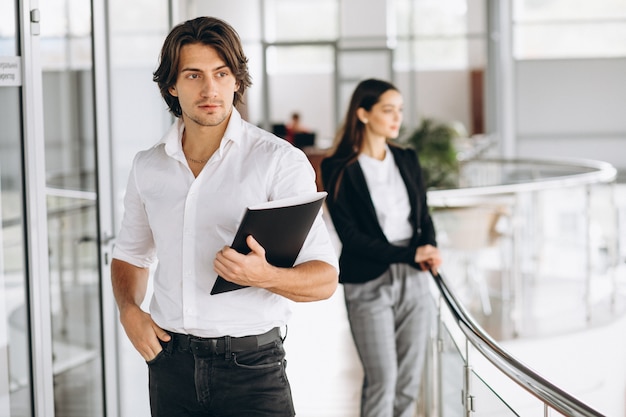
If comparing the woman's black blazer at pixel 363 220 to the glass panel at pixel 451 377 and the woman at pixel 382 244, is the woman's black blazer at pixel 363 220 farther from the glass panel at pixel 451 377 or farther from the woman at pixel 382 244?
the glass panel at pixel 451 377

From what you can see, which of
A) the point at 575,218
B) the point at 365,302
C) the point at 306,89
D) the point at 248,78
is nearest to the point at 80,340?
the point at 365,302

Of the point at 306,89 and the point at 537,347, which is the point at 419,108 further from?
the point at 537,347

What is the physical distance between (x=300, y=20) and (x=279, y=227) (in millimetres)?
16454

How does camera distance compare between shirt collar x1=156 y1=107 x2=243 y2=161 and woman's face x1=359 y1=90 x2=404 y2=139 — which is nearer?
shirt collar x1=156 y1=107 x2=243 y2=161

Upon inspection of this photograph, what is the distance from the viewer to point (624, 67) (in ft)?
53.5

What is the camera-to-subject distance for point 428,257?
3602 mm


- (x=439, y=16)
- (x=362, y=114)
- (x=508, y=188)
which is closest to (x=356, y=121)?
(x=362, y=114)

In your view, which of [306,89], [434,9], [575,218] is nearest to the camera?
[575,218]

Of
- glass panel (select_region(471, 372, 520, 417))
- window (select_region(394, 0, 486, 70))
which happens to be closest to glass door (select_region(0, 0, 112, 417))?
glass panel (select_region(471, 372, 520, 417))

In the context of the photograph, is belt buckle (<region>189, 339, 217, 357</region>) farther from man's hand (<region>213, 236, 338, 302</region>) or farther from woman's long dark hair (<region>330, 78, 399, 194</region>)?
woman's long dark hair (<region>330, 78, 399, 194</region>)

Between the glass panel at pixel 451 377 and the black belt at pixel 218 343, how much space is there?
3.78 ft

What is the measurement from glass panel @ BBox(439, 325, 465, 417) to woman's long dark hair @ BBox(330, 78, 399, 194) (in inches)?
31.7

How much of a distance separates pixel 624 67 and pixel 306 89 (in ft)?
20.4

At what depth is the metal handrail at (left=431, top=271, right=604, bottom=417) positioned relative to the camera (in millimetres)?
2178
